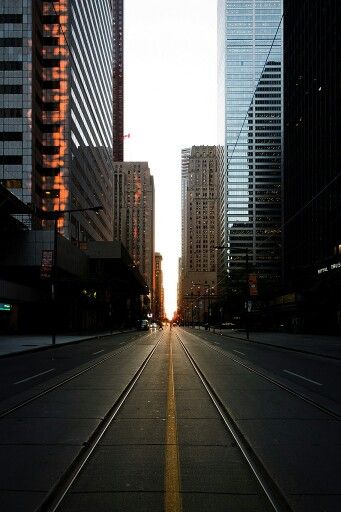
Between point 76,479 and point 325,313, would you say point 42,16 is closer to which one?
point 325,313

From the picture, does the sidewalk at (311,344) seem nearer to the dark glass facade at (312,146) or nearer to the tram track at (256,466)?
the dark glass facade at (312,146)

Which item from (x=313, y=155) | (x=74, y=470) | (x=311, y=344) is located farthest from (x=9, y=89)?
(x=74, y=470)

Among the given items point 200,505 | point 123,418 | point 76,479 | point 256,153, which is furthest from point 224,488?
point 256,153

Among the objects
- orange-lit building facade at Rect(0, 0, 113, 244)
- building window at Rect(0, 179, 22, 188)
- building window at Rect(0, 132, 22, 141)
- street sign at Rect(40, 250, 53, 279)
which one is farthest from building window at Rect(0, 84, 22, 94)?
street sign at Rect(40, 250, 53, 279)

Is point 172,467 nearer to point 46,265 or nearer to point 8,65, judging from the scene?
point 46,265

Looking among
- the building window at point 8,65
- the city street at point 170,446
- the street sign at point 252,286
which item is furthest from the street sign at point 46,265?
the building window at point 8,65

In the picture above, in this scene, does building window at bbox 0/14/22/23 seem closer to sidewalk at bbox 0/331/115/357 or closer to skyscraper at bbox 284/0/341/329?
skyscraper at bbox 284/0/341/329

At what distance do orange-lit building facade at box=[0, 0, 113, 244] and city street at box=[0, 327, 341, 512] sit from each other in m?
81.6

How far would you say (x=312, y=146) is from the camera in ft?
Result: 247

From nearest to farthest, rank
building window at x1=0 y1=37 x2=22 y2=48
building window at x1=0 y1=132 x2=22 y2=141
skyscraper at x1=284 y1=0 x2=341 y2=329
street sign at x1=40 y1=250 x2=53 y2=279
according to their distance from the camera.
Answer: street sign at x1=40 y1=250 x2=53 y2=279 < skyscraper at x1=284 y1=0 x2=341 y2=329 < building window at x1=0 y1=132 x2=22 y2=141 < building window at x1=0 y1=37 x2=22 y2=48

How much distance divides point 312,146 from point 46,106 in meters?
57.7

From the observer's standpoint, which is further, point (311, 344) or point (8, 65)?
point (8, 65)

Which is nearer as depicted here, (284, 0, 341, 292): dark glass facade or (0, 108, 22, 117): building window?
(284, 0, 341, 292): dark glass facade

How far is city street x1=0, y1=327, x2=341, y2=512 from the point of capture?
5836 millimetres
